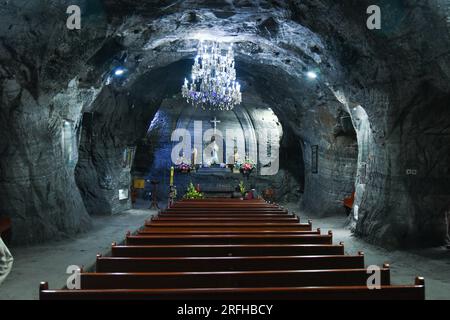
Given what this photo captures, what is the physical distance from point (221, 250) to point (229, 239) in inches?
27.8

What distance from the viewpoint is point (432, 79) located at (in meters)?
8.03

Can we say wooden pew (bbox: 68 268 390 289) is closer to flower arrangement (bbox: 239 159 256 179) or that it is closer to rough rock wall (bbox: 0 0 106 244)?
rough rock wall (bbox: 0 0 106 244)

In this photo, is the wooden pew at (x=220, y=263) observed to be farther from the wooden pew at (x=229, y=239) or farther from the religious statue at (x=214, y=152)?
the religious statue at (x=214, y=152)

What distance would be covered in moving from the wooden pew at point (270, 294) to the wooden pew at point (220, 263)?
0.85 meters

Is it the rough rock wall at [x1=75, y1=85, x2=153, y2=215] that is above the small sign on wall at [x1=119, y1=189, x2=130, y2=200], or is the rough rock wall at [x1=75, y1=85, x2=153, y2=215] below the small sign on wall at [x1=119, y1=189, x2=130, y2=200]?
above

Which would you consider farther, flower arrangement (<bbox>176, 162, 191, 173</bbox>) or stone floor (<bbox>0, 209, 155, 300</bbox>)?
flower arrangement (<bbox>176, 162, 191, 173</bbox>)

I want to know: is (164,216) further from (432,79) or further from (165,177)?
(165,177)

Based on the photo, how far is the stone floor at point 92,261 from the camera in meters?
6.11

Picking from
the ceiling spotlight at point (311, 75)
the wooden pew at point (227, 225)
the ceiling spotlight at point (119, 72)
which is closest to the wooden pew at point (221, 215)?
the wooden pew at point (227, 225)

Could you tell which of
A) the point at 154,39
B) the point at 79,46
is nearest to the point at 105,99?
the point at 154,39

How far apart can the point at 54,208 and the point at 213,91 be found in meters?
Result: 5.32

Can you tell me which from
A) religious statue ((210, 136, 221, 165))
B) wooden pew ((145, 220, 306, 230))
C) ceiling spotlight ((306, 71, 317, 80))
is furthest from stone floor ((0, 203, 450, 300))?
religious statue ((210, 136, 221, 165))

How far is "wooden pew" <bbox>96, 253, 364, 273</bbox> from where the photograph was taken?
168 inches

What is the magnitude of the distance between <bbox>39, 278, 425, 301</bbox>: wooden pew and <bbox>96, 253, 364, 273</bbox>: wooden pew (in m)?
0.85
